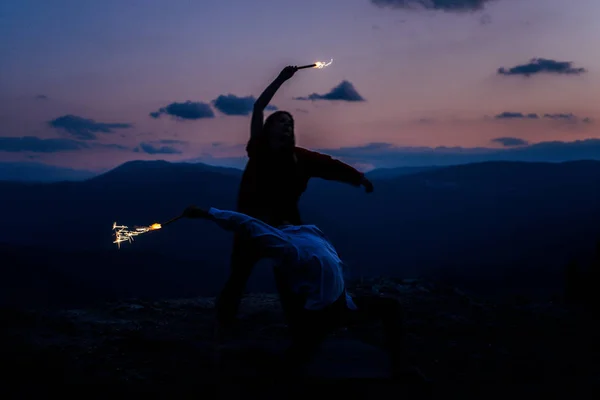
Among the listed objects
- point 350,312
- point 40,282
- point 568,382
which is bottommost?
point 40,282

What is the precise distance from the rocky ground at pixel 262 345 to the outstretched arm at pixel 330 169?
5.16 feet

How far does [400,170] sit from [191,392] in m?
158

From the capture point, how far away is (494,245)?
69.2m

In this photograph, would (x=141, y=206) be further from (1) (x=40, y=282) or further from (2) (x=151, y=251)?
(1) (x=40, y=282)

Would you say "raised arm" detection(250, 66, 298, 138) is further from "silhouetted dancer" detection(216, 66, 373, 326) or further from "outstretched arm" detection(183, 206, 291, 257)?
"outstretched arm" detection(183, 206, 291, 257)

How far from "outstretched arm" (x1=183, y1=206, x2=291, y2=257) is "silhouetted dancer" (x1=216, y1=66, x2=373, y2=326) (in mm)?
1330

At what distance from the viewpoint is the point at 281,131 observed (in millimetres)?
4926

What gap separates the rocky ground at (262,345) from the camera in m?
5.06

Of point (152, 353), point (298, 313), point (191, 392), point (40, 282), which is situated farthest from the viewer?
point (40, 282)

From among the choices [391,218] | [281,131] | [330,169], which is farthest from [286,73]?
[391,218]

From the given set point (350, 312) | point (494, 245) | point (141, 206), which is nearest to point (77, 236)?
point (141, 206)

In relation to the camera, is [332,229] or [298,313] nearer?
[298,313]

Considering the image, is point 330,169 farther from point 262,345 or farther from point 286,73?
point 262,345

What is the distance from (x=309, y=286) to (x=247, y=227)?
2.09 ft
